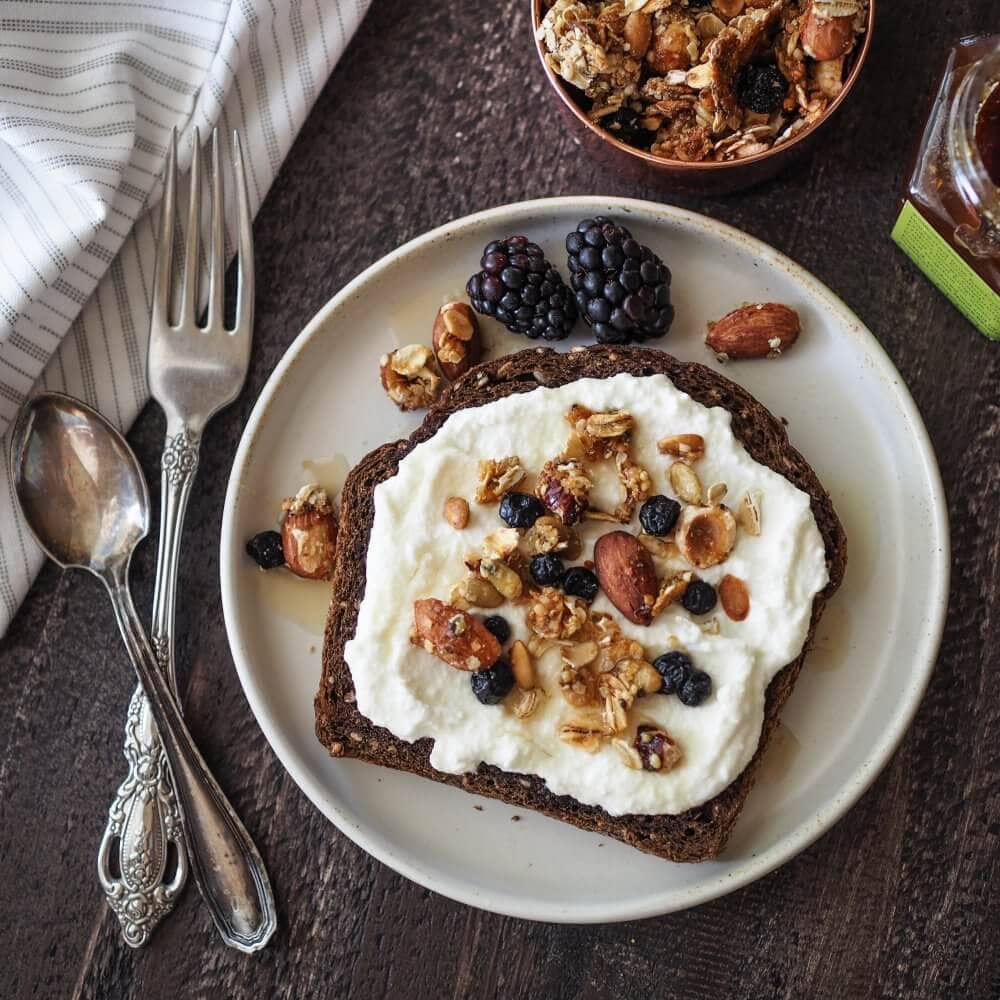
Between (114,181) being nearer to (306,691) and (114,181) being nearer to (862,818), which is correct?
(306,691)

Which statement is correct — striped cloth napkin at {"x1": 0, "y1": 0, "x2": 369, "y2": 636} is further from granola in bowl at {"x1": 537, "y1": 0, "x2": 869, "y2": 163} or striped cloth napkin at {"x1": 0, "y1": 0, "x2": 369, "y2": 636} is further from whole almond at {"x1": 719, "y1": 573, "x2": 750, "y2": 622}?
whole almond at {"x1": 719, "y1": 573, "x2": 750, "y2": 622}

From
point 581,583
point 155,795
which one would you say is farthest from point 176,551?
point 581,583

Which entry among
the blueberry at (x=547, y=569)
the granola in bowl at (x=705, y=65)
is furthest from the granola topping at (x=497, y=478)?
the granola in bowl at (x=705, y=65)

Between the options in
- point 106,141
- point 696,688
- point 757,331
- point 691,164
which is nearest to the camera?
point 696,688

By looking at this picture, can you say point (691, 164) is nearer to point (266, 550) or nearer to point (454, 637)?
point (454, 637)

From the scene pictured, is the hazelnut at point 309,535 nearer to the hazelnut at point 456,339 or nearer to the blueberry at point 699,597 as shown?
the hazelnut at point 456,339

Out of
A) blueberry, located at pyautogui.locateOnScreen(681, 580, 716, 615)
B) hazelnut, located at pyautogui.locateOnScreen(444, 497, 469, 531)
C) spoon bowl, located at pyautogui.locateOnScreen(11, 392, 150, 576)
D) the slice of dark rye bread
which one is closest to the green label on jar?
the slice of dark rye bread
